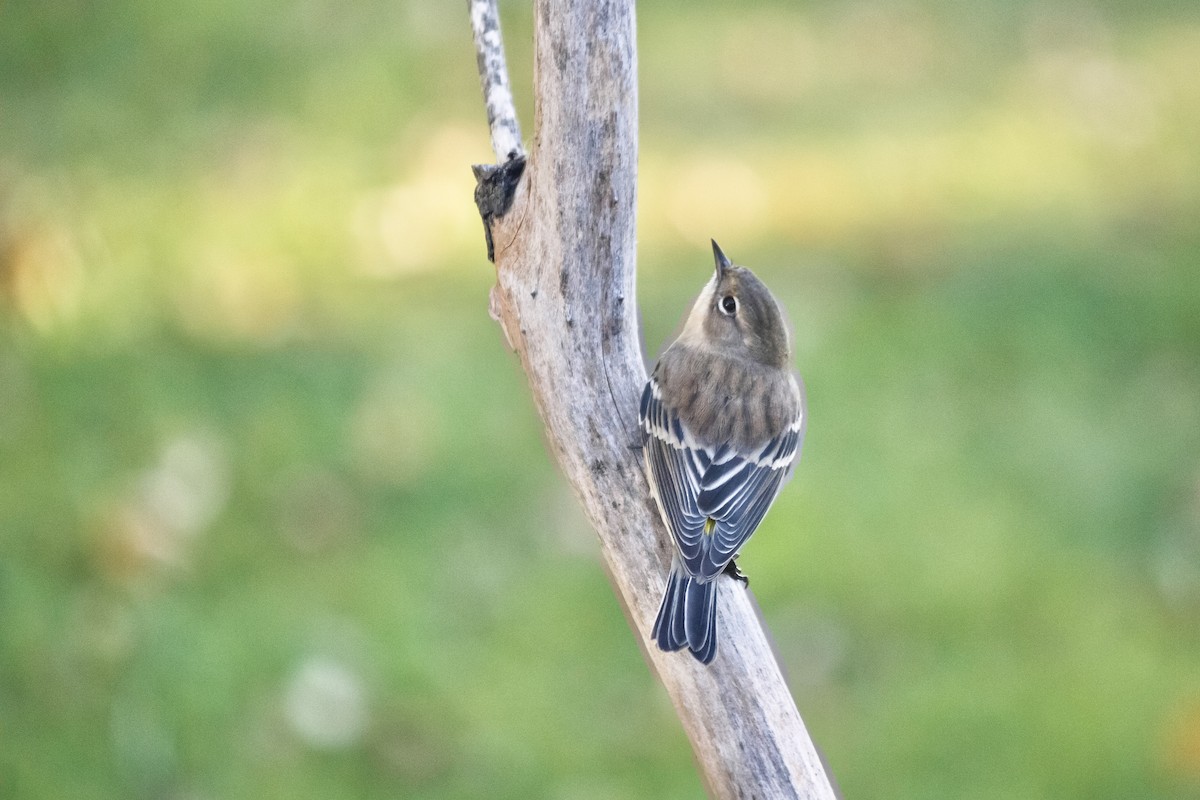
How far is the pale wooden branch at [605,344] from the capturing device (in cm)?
288

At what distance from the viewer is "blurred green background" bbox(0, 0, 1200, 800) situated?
15.0ft

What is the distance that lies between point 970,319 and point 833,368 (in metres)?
0.83

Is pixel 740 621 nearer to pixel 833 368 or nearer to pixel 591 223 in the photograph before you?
pixel 591 223

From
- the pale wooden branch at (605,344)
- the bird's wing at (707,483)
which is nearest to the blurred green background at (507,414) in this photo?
the bird's wing at (707,483)

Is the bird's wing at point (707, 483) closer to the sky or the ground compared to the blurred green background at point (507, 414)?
closer to the ground

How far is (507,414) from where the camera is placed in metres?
5.77

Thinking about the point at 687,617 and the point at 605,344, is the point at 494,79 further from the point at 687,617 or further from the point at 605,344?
the point at 687,617

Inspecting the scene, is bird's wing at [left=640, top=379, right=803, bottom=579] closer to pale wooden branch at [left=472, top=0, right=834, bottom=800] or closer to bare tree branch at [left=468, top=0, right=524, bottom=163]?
pale wooden branch at [left=472, top=0, right=834, bottom=800]

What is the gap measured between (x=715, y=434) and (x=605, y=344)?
0.76m

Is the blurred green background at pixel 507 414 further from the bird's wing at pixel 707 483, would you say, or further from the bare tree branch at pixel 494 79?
the bare tree branch at pixel 494 79

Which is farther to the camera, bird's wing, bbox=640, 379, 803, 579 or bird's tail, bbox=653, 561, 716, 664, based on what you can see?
bird's wing, bbox=640, 379, 803, 579

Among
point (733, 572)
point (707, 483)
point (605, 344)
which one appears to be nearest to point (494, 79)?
point (605, 344)

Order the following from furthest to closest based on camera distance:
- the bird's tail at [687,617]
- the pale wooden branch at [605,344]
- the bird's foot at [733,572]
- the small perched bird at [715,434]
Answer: the bird's foot at [733,572]
the small perched bird at [715,434]
the bird's tail at [687,617]
the pale wooden branch at [605,344]

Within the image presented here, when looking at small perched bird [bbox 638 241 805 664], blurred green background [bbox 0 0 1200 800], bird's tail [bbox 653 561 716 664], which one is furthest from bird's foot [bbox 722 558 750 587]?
blurred green background [bbox 0 0 1200 800]
